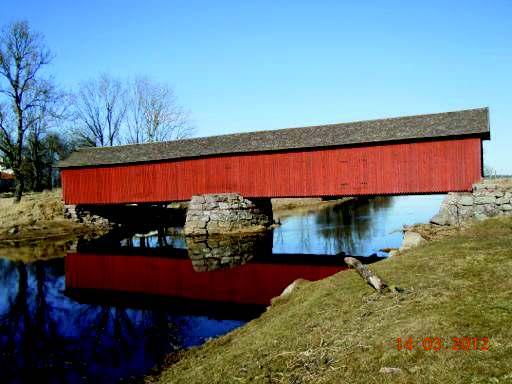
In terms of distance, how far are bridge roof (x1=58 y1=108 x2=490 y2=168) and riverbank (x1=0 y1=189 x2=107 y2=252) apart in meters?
3.88

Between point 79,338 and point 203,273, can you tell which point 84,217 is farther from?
point 79,338

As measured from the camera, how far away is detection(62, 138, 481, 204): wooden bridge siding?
64.0 ft

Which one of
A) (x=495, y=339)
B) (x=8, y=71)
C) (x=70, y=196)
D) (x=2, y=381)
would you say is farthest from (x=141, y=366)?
(x=8, y=71)

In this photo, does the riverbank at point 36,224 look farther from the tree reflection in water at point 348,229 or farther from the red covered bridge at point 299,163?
the tree reflection in water at point 348,229

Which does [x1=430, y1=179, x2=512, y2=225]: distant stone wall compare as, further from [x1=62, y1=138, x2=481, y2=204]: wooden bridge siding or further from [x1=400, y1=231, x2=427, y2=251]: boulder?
[x1=400, y1=231, x2=427, y2=251]: boulder

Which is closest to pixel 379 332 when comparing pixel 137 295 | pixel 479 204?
pixel 137 295

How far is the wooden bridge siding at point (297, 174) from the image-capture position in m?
19.5

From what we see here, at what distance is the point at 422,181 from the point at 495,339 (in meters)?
16.5

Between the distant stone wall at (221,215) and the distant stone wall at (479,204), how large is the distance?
10595mm

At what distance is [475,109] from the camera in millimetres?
20484

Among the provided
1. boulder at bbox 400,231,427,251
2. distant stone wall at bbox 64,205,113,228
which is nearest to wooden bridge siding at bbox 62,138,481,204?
distant stone wall at bbox 64,205,113,228

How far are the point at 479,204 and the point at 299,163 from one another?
29.8 ft

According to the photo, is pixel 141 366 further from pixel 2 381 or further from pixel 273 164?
pixel 273 164
